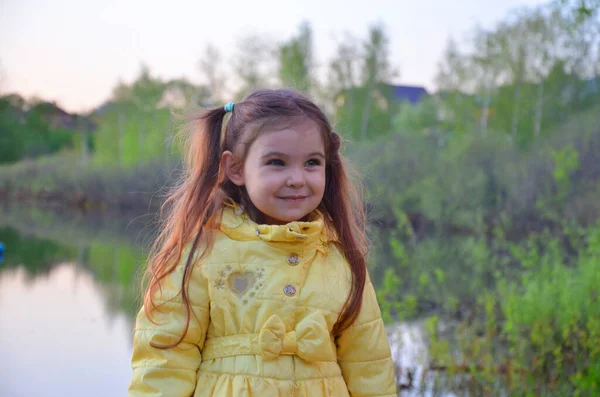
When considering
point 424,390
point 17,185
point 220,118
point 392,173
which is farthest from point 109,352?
point 17,185

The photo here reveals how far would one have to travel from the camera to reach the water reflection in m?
5.45

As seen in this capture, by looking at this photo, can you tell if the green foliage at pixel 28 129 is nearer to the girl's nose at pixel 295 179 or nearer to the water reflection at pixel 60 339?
the water reflection at pixel 60 339

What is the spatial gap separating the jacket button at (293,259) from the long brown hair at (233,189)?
161 millimetres

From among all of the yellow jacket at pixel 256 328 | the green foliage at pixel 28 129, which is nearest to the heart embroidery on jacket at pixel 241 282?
the yellow jacket at pixel 256 328

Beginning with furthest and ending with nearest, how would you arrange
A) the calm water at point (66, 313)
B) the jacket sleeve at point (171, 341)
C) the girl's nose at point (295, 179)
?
the calm water at point (66, 313) < the girl's nose at point (295, 179) < the jacket sleeve at point (171, 341)

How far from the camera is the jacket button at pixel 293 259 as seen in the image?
1701 mm

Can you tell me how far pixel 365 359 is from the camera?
1758mm

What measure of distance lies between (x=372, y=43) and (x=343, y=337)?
77.2ft

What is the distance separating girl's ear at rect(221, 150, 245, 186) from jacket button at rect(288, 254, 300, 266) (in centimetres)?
26

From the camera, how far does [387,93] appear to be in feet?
82.7

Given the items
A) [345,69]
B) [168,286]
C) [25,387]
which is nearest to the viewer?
Result: [168,286]

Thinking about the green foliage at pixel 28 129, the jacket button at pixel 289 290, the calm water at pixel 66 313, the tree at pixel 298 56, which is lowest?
the calm water at pixel 66 313

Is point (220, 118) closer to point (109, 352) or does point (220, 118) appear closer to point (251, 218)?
point (251, 218)

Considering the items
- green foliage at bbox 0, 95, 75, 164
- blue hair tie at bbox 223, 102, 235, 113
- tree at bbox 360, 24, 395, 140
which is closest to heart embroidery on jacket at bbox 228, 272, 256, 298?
blue hair tie at bbox 223, 102, 235, 113
